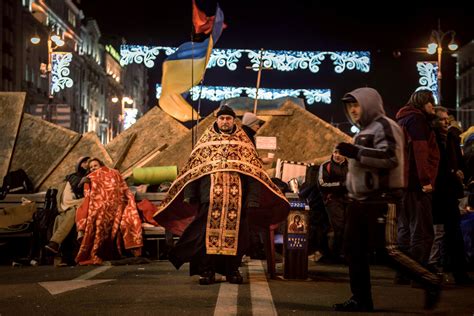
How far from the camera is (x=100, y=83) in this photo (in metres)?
105

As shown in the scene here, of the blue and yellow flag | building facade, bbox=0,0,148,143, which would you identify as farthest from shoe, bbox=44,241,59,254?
building facade, bbox=0,0,148,143

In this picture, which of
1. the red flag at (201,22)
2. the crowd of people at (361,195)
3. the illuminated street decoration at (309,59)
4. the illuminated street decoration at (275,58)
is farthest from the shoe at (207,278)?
the illuminated street decoration at (309,59)

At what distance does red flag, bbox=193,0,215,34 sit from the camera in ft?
60.2

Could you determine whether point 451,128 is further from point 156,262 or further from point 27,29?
point 27,29

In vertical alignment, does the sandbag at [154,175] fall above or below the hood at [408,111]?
below

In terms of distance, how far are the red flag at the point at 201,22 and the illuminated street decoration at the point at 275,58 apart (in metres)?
7.20

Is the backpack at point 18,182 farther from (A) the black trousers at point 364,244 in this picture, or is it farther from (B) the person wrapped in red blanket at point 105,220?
(A) the black trousers at point 364,244

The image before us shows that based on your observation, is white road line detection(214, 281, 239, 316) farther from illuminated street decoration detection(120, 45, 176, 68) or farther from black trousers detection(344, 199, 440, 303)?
illuminated street decoration detection(120, 45, 176, 68)

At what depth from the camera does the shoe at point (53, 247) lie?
1234 centimetres

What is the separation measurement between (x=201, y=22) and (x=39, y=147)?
4112 millimetres

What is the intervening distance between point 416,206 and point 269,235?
2004 millimetres

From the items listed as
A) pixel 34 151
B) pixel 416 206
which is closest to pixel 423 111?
pixel 416 206

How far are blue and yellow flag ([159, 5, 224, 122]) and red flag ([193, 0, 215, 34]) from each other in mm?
239

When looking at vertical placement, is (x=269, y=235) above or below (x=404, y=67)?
below
